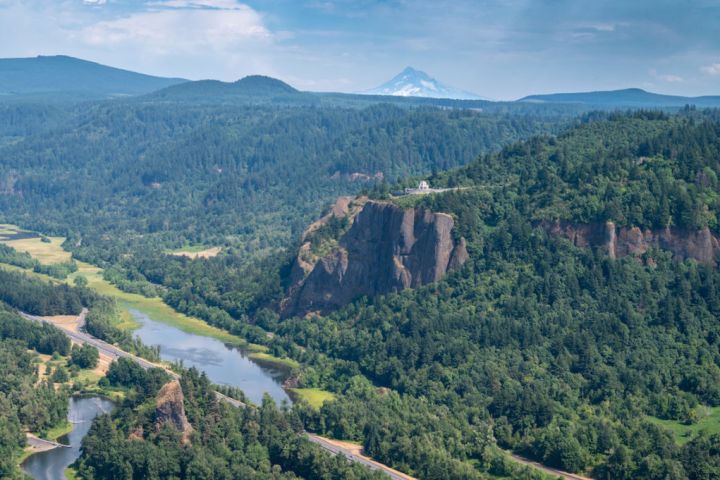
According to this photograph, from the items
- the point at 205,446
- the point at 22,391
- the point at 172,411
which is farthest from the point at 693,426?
the point at 22,391

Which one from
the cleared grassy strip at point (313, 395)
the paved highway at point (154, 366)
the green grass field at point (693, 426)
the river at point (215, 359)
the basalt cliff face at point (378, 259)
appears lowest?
the river at point (215, 359)

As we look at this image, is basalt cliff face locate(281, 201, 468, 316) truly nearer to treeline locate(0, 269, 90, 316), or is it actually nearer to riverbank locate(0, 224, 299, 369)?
riverbank locate(0, 224, 299, 369)

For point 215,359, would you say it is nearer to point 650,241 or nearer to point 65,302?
point 65,302

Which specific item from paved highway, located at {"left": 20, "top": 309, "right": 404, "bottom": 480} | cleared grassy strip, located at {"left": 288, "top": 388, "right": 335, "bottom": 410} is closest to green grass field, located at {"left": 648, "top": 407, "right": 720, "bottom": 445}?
paved highway, located at {"left": 20, "top": 309, "right": 404, "bottom": 480}

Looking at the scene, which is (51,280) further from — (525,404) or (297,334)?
(525,404)

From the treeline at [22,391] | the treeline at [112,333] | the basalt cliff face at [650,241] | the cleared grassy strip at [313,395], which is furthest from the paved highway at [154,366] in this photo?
the basalt cliff face at [650,241]

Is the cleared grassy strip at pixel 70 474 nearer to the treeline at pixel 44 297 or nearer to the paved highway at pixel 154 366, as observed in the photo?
the paved highway at pixel 154 366
